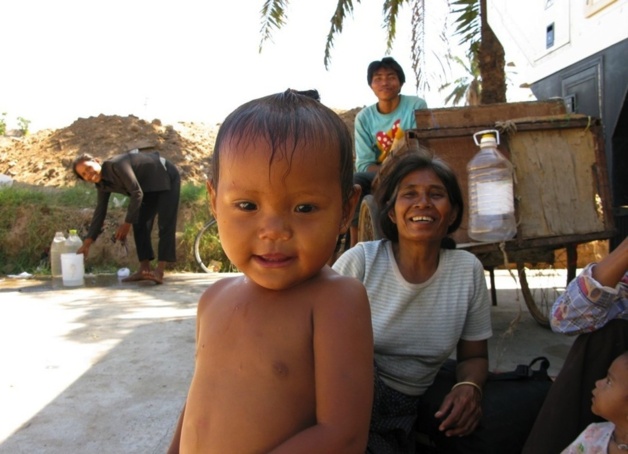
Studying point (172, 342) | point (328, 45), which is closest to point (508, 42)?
point (328, 45)

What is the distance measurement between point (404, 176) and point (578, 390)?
872mm

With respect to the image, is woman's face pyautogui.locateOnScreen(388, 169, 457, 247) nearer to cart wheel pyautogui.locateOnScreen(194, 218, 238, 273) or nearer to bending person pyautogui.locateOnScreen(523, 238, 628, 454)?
bending person pyautogui.locateOnScreen(523, 238, 628, 454)

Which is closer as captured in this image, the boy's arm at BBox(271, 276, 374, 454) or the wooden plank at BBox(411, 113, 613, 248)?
the boy's arm at BBox(271, 276, 374, 454)

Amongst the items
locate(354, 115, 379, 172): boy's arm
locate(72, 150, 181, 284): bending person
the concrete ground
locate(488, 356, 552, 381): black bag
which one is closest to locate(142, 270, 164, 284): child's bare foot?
locate(72, 150, 181, 284): bending person

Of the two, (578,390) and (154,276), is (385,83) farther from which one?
(154,276)

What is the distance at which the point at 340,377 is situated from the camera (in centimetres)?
107

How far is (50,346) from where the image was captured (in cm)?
365

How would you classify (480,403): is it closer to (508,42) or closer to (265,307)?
(265,307)

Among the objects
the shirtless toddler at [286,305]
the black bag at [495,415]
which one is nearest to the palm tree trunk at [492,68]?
the black bag at [495,415]

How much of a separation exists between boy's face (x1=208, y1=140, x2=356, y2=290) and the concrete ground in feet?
4.80

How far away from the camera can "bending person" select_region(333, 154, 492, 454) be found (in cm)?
181

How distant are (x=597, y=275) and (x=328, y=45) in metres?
7.26

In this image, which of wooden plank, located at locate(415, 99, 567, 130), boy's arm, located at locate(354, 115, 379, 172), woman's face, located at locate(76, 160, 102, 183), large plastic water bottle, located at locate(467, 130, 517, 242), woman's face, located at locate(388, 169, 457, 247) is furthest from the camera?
woman's face, located at locate(76, 160, 102, 183)

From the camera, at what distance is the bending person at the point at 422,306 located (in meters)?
1.81
